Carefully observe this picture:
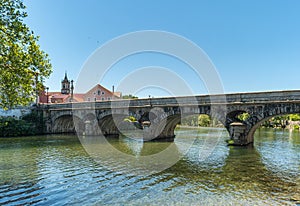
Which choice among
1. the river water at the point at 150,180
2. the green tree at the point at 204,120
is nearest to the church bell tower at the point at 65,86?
the green tree at the point at 204,120

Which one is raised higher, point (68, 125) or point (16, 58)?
point (16, 58)

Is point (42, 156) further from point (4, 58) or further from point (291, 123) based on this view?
point (291, 123)

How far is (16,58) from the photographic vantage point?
42.2 ft

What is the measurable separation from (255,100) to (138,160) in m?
12.9

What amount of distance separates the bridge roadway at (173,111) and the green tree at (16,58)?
17.0 meters

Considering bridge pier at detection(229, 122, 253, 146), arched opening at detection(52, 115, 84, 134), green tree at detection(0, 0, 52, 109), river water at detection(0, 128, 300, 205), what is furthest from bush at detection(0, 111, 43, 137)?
bridge pier at detection(229, 122, 253, 146)

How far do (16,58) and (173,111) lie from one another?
18935mm

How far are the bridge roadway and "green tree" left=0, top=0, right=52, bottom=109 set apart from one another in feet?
55.9

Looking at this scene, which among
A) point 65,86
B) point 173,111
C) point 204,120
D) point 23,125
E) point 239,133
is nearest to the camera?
point 239,133

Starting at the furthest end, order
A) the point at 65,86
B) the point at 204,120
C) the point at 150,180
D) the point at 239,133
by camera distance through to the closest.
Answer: the point at 65,86
the point at 204,120
the point at 239,133
the point at 150,180

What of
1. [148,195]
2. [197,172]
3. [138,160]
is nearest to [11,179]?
[148,195]

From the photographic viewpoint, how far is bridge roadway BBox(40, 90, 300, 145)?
22.9m

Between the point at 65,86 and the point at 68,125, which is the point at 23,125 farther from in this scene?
the point at 65,86

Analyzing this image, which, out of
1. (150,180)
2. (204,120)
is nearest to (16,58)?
(150,180)
